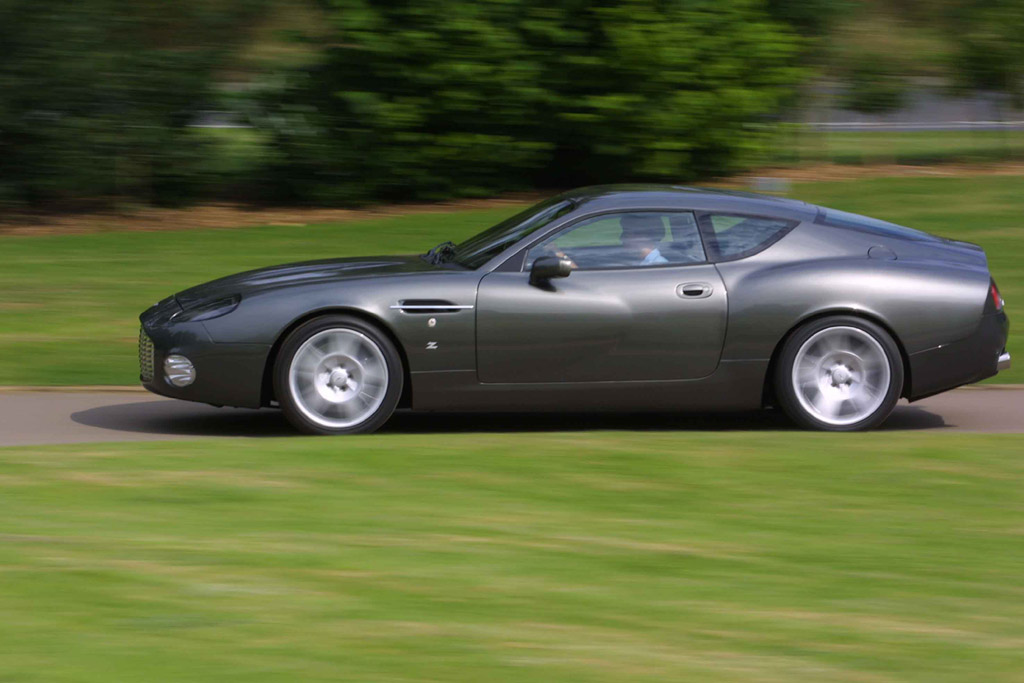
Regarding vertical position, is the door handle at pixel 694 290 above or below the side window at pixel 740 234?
below

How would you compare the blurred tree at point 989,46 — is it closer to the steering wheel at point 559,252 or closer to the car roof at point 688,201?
the car roof at point 688,201

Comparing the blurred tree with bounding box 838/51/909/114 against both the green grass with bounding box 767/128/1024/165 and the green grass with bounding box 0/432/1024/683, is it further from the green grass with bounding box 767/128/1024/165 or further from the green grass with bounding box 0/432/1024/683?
the green grass with bounding box 0/432/1024/683

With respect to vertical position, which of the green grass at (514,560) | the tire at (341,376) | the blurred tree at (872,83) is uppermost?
the blurred tree at (872,83)

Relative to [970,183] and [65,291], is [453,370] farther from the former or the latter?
[970,183]

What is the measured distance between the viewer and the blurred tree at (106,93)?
17.2m

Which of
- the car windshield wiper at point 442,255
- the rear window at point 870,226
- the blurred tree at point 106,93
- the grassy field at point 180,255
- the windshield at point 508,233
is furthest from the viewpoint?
the blurred tree at point 106,93

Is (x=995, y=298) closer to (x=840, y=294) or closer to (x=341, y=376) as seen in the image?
(x=840, y=294)

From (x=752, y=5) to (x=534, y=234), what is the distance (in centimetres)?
1146

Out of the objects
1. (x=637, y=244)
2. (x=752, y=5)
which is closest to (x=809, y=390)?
(x=637, y=244)

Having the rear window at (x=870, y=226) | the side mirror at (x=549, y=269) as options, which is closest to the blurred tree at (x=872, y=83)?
the rear window at (x=870, y=226)

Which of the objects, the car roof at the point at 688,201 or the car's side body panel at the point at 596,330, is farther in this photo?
the car roof at the point at 688,201

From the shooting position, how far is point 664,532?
5504mm

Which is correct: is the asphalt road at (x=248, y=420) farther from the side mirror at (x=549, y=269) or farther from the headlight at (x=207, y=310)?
the side mirror at (x=549, y=269)

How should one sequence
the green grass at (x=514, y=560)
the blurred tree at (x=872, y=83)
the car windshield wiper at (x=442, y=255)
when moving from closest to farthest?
the green grass at (x=514, y=560) → the car windshield wiper at (x=442, y=255) → the blurred tree at (x=872, y=83)
